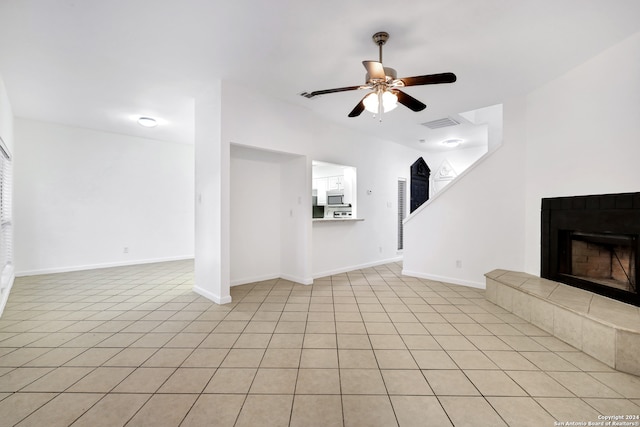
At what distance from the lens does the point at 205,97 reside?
3859 millimetres

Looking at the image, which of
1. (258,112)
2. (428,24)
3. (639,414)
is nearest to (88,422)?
(639,414)

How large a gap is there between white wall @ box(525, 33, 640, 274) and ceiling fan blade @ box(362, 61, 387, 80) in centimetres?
241

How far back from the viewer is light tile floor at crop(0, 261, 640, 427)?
5.46 feet

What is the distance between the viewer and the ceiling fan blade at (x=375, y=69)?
2297mm

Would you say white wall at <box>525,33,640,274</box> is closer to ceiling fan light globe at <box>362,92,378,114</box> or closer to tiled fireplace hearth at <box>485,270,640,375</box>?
tiled fireplace hearth at <box>485,270,640,375</box>

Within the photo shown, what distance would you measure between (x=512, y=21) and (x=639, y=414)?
2.96 metres

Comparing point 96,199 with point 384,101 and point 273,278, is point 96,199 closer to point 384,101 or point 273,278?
point 273,278

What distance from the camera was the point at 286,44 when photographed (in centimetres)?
273

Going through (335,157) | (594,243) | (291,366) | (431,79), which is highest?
(431,79)

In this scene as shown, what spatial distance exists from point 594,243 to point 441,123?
2.97m

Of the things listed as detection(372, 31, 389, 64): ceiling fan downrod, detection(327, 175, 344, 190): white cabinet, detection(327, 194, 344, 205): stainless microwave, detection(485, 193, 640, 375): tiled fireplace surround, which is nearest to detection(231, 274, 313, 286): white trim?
detection(327, 194, 344, 205): stainless microwave

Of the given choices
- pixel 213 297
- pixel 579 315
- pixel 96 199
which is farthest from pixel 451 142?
pixel 96 199

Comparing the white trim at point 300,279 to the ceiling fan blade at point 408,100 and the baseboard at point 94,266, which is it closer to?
the ceiling fan blade at point 408,100

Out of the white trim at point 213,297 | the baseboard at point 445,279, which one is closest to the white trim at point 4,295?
the white trim at point 213,297
